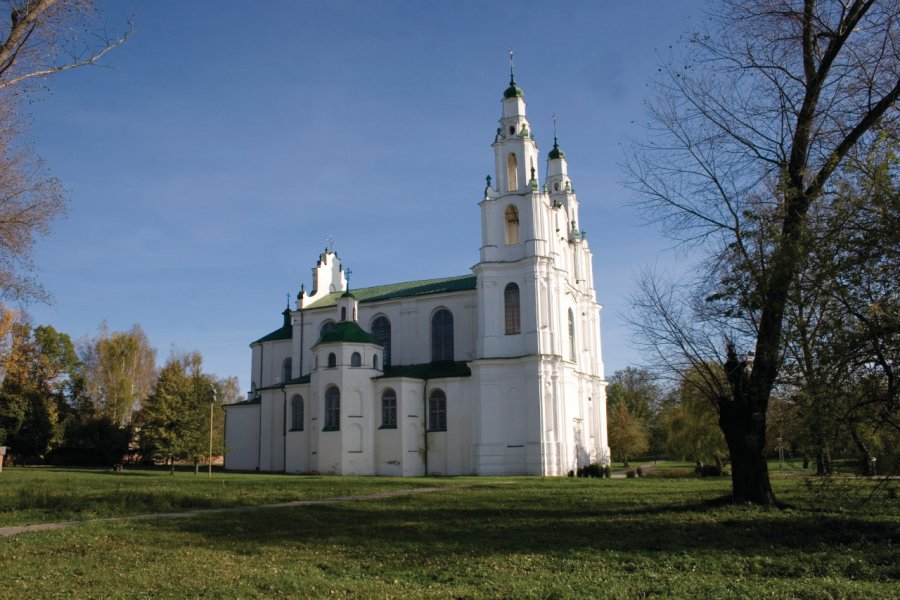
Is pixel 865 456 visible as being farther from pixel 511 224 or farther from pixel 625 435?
pixel 625 435

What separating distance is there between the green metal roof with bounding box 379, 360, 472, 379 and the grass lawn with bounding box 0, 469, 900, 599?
24930 millimetres

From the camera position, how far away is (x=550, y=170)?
185 ft

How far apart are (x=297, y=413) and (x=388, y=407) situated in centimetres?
711

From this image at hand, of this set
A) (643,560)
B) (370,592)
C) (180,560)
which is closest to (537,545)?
(643,560)

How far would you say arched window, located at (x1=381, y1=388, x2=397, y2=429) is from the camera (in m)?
44.2

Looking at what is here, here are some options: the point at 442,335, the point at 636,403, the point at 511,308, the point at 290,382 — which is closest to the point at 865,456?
the point at 511,308

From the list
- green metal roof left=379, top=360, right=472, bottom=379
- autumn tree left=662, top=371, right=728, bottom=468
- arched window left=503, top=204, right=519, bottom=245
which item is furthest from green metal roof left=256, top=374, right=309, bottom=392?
autumn tree left=662, top=371, right=728, bottom=468

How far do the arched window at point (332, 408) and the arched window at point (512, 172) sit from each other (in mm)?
16698

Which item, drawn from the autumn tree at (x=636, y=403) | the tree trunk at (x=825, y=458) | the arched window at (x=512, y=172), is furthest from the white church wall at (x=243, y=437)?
the tree trunk at (x=825, y=458)

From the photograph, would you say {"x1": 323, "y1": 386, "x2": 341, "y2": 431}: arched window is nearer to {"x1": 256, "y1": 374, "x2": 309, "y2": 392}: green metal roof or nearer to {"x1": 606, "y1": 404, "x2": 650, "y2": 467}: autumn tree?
{"x1": 256, "y1": 374, "x2": 309, "y2": 392}: green metal roof

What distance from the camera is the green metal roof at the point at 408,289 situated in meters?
48.8

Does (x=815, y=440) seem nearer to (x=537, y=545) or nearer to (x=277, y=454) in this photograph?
(x=537, y=545)

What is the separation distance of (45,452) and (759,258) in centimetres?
5651

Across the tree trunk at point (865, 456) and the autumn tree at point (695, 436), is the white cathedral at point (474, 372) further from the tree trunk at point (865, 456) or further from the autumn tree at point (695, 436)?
the tree trunk at point (865, 456)
